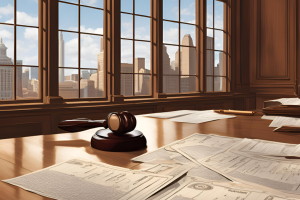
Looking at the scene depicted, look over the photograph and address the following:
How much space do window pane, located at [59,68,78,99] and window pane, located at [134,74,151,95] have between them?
932 millimetres

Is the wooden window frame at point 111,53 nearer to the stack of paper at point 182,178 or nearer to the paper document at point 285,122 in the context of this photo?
the paper document at point 285,122

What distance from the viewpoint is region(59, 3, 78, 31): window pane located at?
329 centimetres

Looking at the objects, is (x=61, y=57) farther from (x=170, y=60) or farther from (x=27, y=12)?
(x=170, y=60)

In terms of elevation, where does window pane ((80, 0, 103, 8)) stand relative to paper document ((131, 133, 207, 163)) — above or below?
above

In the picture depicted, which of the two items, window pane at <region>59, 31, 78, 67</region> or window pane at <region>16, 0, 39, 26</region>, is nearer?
window pane at <region>16, 0, 39, 26</region>

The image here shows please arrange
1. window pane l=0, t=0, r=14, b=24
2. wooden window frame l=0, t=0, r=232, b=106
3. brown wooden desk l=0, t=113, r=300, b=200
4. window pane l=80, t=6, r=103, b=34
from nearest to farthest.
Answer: brown wooden desk l=0, t=113, r=300, b=200
window pane l=0, t=0, r=14, b=24
wooden window frame l=0, t=0, r=232, b=106
window pane l=80, t=6, r=103, b=34

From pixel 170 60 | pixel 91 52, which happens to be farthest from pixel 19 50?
pixel 170 60

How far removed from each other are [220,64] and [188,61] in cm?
92

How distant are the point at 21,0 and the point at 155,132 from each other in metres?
2.70

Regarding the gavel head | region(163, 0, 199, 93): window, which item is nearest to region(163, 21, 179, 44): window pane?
region(163, 0, 199, 93): window

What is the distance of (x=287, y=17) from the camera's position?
5211mm

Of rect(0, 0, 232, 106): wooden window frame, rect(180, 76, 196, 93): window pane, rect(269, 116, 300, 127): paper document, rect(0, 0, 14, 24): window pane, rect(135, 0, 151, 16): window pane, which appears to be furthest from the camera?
rect(180, 76, 196, 93): window pane

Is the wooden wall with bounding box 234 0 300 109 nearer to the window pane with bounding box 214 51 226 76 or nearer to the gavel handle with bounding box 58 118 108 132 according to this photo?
the window pane with bounding box 214 51 226 76

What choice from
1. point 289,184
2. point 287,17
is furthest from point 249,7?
point 289,184
